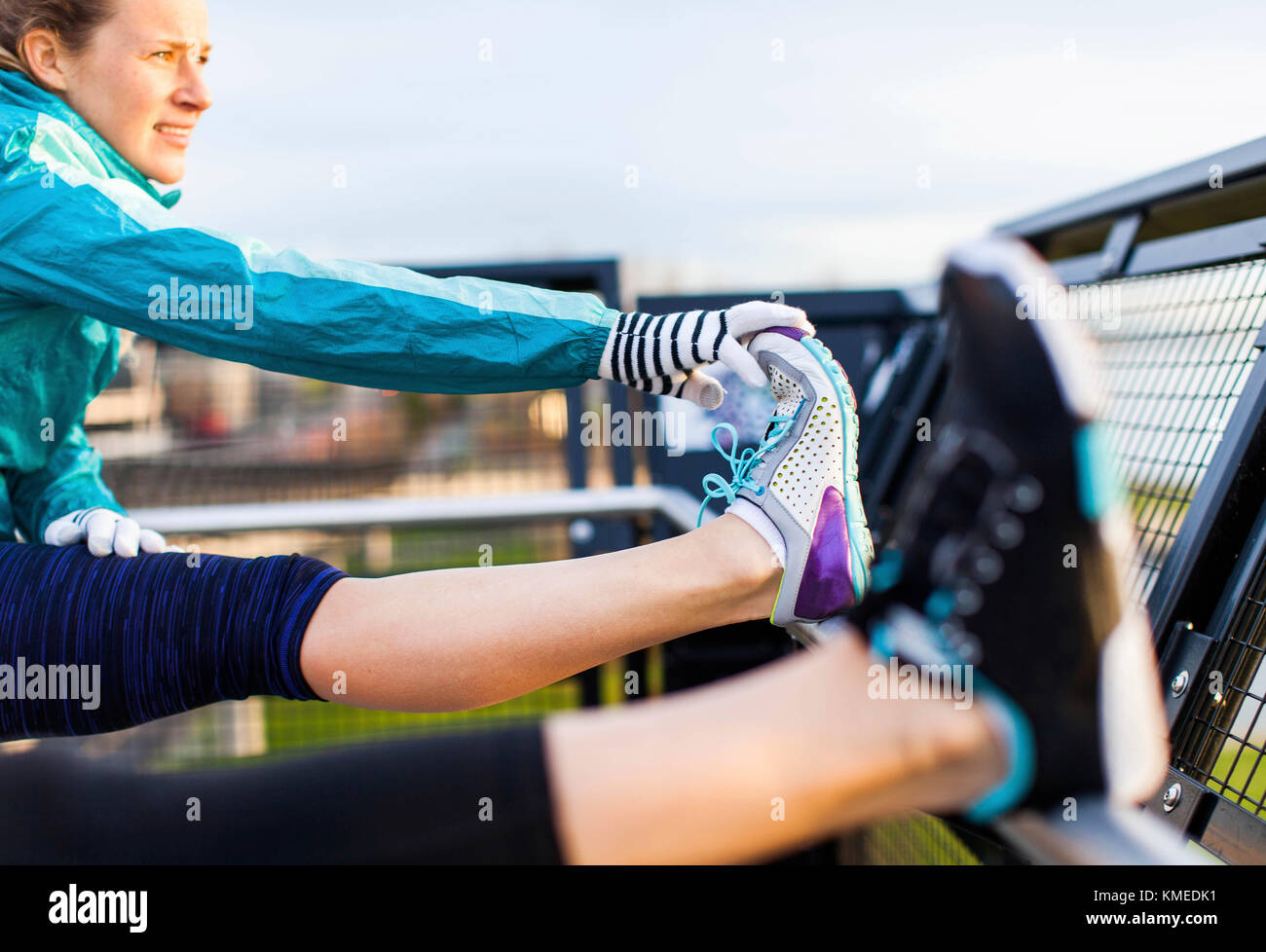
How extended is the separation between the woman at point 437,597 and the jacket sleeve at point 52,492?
0.02 meters

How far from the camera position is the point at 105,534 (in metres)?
1.09

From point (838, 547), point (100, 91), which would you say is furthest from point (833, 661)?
point (100, 91)

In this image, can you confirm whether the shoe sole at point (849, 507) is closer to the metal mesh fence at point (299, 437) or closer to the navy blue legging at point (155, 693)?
the navy blue legging at point (155, 693)

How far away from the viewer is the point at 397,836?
0.75m

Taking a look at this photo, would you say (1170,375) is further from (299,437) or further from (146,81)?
(299,437)

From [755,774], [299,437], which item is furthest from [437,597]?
[299,437]

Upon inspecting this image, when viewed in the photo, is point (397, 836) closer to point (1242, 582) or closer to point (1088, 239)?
point (1242, 582)

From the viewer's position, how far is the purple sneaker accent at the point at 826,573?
110 centimetres

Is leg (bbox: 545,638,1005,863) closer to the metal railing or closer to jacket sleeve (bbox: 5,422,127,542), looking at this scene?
the metal railing

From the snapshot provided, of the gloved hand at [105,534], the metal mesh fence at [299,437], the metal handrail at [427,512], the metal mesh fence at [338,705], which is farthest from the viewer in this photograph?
the metal mesh fence at [299,437]

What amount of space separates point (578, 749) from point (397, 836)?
0.16 metres

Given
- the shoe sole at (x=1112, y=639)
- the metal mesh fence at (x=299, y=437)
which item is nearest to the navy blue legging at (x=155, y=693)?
the shoe sole at (x=1112, y=639)

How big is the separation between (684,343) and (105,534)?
0.67 metres

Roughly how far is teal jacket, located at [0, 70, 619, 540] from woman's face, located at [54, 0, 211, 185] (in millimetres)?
73
